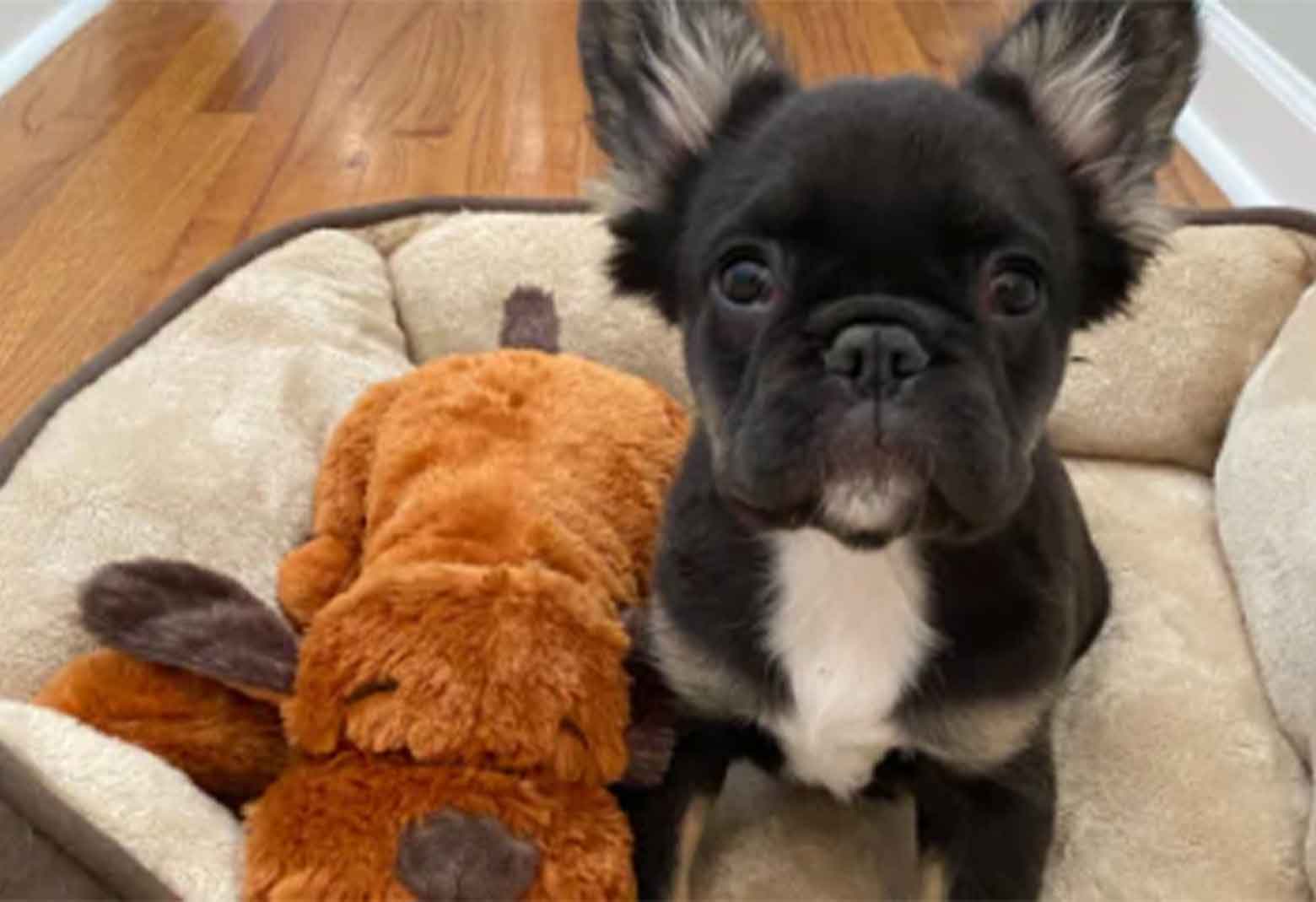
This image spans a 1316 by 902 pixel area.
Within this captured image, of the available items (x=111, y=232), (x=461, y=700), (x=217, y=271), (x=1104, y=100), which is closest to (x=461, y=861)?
(x=461, y=700)

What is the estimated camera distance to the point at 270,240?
6.91ft

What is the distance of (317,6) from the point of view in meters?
4.11

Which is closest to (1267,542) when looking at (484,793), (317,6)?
(484,793)

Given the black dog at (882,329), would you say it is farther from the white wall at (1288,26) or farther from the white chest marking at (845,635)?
the white wall at (1288,26)

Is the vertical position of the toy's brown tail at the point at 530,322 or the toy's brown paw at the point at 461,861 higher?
the toy's brown paw at the point at 461,861

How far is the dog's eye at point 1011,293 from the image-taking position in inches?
43.4

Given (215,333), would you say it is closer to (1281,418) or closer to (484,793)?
(484,793)

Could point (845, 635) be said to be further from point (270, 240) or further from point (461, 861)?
point (270, 240)

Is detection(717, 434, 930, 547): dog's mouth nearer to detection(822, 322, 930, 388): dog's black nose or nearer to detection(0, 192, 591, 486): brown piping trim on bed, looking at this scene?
detection(822, 322, 930, 388): dog's black nose

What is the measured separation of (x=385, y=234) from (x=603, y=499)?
87 cm

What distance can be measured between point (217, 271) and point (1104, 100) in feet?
4.02

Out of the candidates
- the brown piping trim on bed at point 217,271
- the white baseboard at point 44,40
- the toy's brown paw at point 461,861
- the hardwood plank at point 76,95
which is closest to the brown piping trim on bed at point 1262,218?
→ the brown piping trim on bed at point 217,271

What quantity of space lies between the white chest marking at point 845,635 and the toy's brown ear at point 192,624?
412mm

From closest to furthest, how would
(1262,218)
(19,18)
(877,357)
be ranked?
(877,357)
(1262,218)
(19,18)
